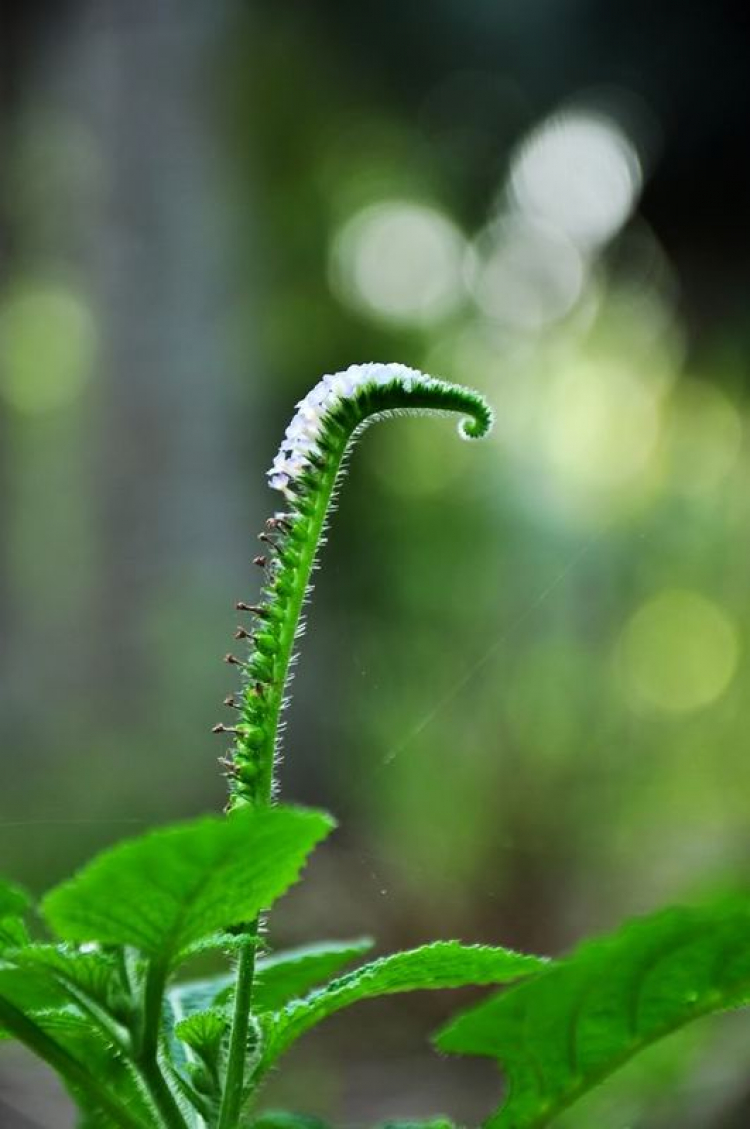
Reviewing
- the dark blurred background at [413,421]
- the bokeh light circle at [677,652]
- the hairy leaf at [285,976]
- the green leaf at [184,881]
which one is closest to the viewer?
the green leaf at [184,881]

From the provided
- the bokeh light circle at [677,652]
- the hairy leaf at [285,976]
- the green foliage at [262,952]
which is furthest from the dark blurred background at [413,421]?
the green foliage at [262,952]

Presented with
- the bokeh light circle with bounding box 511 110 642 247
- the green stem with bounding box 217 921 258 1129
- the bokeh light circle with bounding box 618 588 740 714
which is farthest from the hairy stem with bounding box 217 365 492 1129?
the bokeh light circle with bounding box 618 588 740 714

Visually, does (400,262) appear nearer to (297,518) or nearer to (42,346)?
(42,346)

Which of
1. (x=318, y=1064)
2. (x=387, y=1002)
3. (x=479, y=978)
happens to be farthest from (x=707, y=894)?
(x=387, y=1002)

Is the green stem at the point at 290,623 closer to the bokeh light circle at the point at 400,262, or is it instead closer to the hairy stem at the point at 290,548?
the hairy stem at the point at 290,548

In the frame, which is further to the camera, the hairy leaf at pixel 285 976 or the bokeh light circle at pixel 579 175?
the bokeh light circle at pixel 579 175
